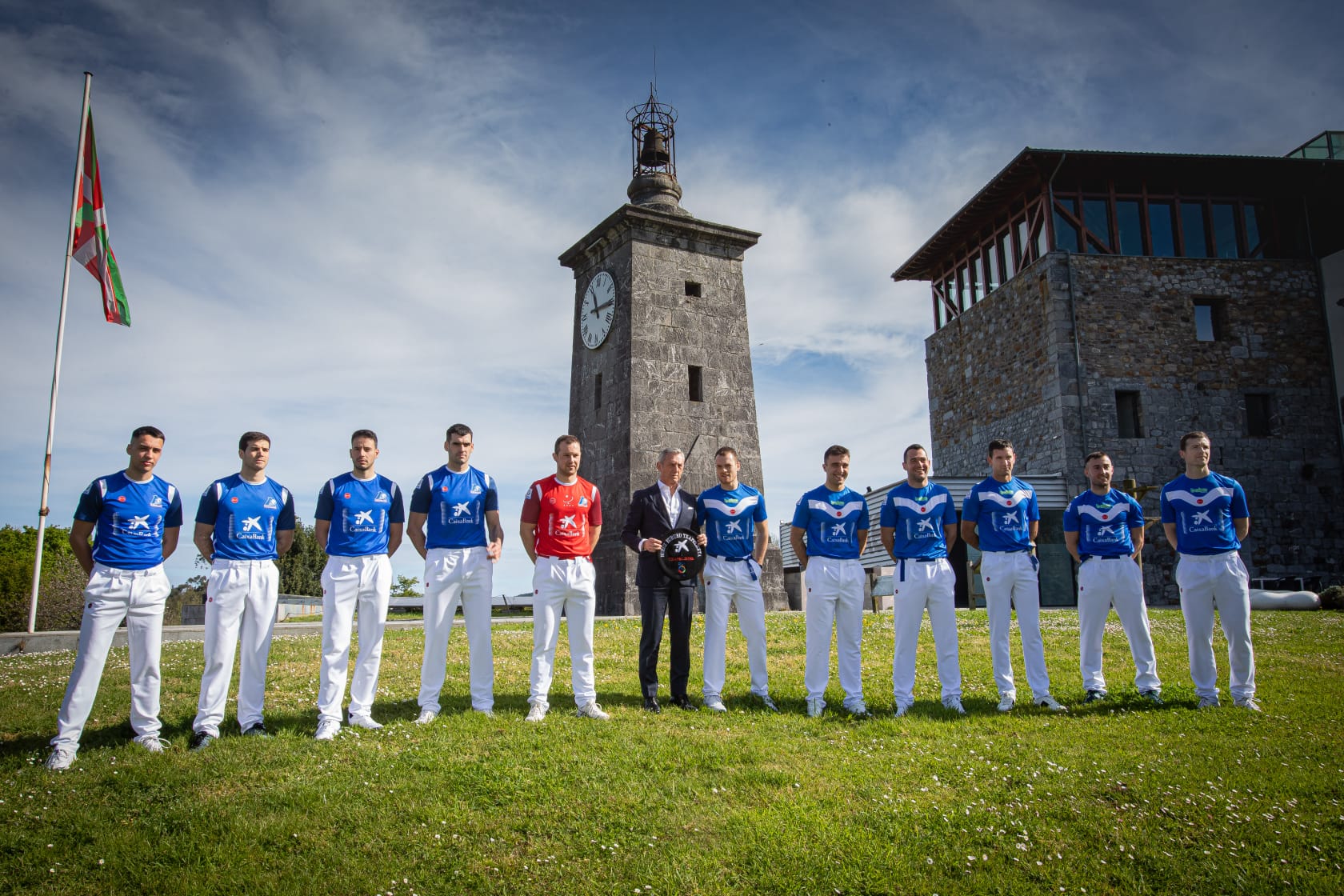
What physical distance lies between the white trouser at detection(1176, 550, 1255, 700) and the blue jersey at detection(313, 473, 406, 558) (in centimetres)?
613

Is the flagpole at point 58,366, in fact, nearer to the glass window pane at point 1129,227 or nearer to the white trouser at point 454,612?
the white trouser at point 454,612

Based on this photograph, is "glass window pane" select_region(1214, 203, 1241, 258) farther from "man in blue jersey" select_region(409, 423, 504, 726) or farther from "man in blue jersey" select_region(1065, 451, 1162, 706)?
"man in blue jersey" select_region(409, 423, 504, 726)

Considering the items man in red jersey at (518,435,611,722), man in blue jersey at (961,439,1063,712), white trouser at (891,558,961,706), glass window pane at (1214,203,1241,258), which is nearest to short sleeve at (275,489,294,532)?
man in red jersey at (518,435,611,722)

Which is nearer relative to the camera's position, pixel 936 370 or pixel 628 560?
pixel 628 560

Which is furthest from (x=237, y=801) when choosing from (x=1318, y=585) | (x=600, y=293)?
(x=1318, y=585)

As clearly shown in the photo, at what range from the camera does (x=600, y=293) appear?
18.9 meters

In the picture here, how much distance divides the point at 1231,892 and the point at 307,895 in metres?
3.79

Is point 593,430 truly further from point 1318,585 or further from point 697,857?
point 1318,585

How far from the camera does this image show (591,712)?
6156 millimetres

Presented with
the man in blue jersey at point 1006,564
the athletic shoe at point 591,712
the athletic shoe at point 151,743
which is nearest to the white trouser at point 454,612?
the athletic shoe at point 591,712

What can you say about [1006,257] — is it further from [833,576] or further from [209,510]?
[209,510]

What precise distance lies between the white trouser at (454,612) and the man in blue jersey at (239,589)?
3.42 ft

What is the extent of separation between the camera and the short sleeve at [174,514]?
593 cm

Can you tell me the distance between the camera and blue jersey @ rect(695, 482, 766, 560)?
6.96m
